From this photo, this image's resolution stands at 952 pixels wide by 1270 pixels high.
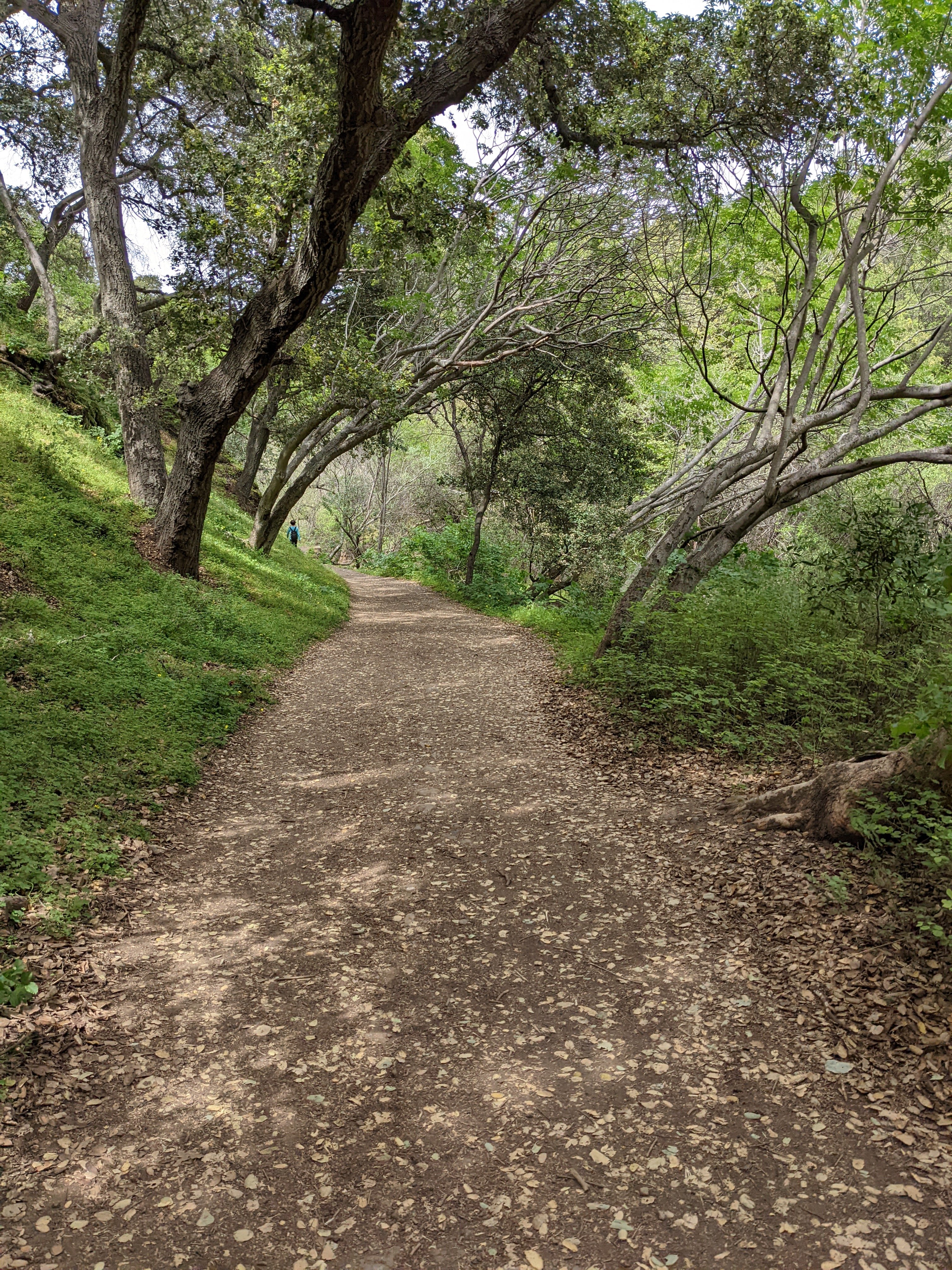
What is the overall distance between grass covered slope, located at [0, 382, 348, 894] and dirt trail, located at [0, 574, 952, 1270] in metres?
0.59

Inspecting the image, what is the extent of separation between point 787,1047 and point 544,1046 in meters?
1.06

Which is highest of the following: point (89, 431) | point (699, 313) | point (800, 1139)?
point (699, 313)

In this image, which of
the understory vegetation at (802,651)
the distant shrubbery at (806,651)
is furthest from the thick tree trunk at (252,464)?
the distant shrubbery at (806,651)

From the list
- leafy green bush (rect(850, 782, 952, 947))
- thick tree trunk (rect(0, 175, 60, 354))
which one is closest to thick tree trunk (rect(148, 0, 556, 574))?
thick tree trunk (rect(0, 175, 60, 354))

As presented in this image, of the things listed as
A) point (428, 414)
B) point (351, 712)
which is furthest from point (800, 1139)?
point (428, 414)

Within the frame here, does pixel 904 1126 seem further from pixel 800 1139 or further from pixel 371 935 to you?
pixel 371 935

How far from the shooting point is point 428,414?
744 inches

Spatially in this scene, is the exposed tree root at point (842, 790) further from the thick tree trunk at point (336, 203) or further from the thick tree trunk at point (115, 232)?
the thick tree trunk at point (115, 232)

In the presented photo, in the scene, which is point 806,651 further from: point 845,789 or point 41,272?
point 41,272

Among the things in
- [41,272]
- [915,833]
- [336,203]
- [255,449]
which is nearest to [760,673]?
[915,833]

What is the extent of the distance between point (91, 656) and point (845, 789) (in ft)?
19.7

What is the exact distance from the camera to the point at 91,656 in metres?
6.46

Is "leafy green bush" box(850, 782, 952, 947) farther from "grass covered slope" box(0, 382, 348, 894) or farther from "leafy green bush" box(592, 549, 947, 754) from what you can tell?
"grass covered slope" box(0, 382, 348, 894)

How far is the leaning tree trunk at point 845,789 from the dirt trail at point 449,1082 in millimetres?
352
